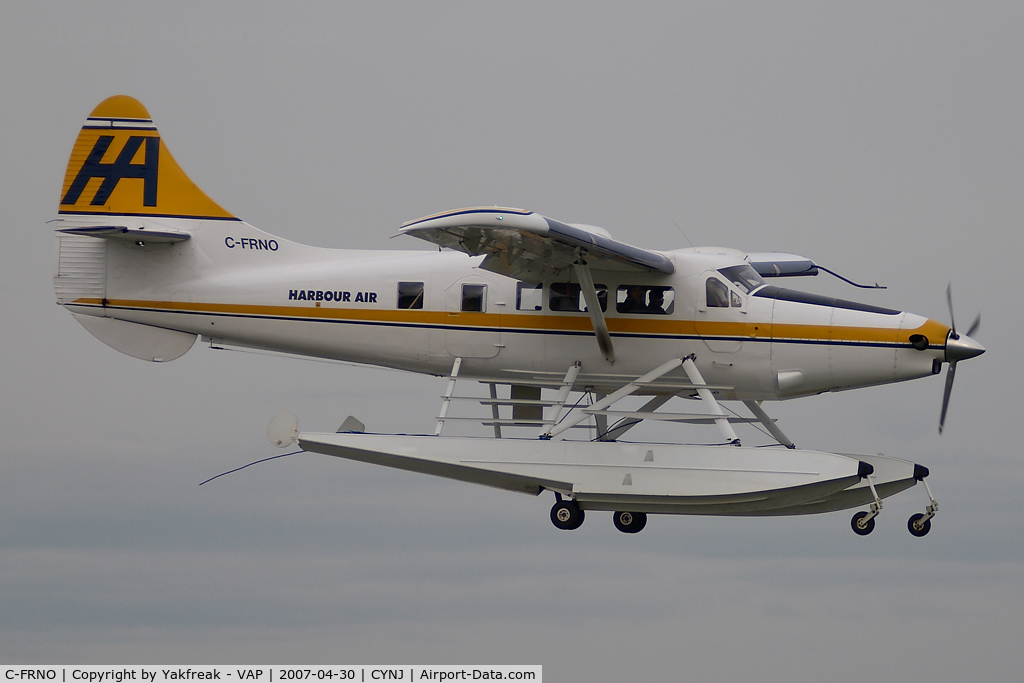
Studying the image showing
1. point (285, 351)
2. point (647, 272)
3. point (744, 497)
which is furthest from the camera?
point (285, 351)

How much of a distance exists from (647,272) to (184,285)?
6.58 metres

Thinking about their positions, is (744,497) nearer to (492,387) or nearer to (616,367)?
(616,367)

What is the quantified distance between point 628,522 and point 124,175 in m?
8.88

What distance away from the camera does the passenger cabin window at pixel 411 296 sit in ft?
55.9

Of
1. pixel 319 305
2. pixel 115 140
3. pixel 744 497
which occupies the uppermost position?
pixel 115 140

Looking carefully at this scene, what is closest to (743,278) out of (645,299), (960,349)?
(645,299)

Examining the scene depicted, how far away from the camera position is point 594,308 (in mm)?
16109

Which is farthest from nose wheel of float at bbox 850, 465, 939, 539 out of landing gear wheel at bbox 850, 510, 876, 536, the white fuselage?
the white fuselage

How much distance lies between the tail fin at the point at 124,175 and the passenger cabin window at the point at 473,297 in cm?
391

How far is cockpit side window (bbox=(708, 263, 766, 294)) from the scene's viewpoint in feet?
53.9

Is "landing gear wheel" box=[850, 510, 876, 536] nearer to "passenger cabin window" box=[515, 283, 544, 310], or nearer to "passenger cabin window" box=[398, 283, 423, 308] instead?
"passenger cabin window" box=[515, 283, 544, 310]

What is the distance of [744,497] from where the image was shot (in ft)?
50.3

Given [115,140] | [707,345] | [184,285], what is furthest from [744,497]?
[115,140]

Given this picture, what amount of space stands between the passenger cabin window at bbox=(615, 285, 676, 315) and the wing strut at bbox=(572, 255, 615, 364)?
12.6 inches
